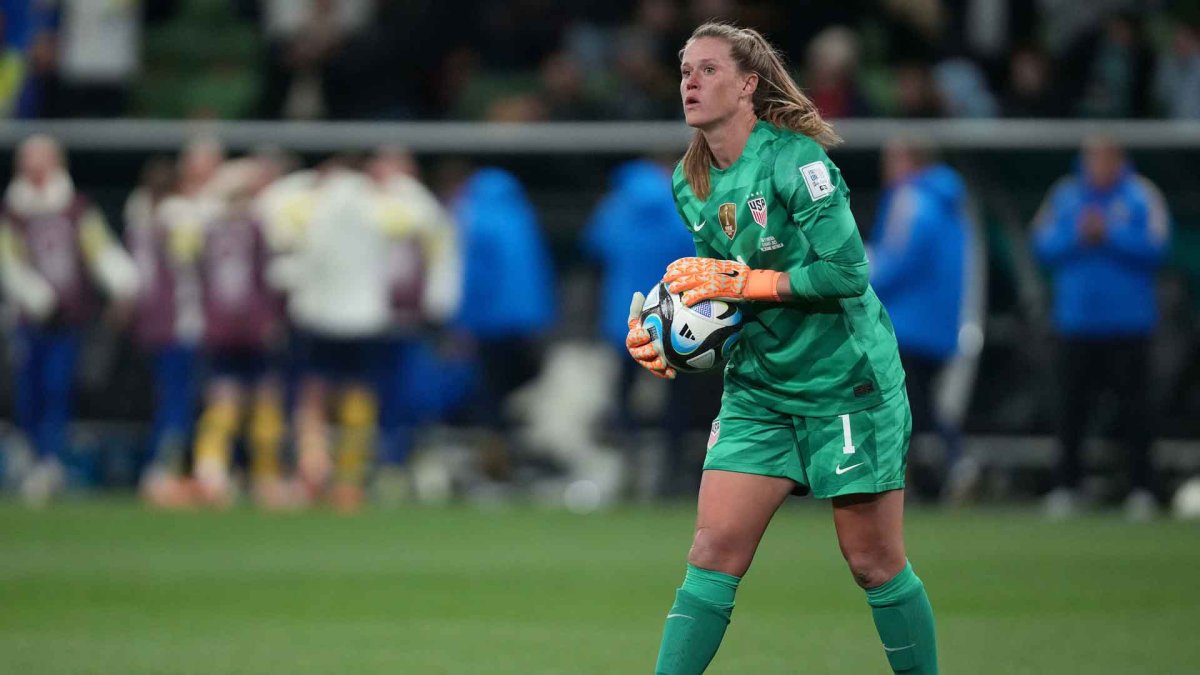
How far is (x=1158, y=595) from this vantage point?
33.0 feet

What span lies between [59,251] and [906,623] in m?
12.5

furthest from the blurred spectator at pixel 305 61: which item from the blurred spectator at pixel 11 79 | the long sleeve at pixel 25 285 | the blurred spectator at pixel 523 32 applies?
the long sleeve at pixel 25 285

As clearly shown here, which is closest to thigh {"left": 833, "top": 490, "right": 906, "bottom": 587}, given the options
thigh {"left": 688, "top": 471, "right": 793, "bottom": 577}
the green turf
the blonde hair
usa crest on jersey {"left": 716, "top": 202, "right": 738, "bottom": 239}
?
thigh {"left": 688, "top": 471, "right": 793, "bottom": 577}

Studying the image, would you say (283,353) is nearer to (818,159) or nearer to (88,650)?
(88,650)

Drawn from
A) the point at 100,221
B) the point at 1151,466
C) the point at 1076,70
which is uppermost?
the point at 1076,70

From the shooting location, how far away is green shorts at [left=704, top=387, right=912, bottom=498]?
5.81m

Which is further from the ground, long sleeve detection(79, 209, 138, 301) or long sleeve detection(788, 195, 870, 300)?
long sleeve detection(788, 195, 870, 300)

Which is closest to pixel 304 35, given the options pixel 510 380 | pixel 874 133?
pixel 510 380

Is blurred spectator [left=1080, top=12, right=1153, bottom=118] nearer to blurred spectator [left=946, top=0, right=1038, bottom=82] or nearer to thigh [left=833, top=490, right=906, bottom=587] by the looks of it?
blurred spectator [left=946, top=0, right=1038, bottom=82]

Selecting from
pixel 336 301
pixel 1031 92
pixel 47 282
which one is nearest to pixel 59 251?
pixel 47 282

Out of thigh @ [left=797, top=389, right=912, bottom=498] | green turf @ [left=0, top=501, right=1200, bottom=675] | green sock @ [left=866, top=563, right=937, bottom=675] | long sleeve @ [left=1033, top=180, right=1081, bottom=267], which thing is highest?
long sleeve @ [left=1033, top=180, right=1081, bottom=267]

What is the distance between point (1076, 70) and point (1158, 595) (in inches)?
358

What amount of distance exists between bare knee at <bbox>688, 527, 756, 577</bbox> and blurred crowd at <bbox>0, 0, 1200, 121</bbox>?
11.9 m

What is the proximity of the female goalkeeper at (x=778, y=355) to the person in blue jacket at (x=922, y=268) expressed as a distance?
914 cm
